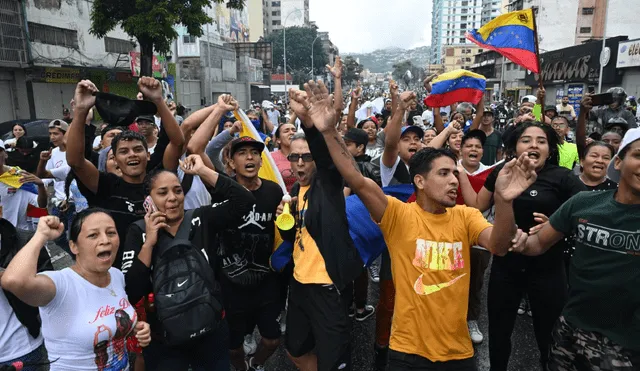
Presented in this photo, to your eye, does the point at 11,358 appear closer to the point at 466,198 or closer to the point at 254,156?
the point at 254,156

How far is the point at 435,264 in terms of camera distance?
8.25 ft

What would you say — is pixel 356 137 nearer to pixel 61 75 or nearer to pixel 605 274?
pixel 605 274

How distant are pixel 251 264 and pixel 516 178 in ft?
6.67

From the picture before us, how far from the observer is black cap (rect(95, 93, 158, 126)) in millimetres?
3214

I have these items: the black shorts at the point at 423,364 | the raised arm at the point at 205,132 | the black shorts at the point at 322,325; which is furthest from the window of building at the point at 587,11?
the black shorts at the point at 423,364

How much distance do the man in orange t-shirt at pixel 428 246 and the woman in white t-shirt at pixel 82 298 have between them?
1338 millimetres

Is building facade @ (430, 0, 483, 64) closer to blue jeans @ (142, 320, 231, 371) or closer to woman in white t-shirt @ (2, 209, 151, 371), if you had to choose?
blue jeans @ (142, 320, 231, 371)

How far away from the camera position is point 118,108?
3291 mm

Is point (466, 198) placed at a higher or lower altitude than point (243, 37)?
lower

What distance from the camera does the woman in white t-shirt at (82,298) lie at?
2.19m

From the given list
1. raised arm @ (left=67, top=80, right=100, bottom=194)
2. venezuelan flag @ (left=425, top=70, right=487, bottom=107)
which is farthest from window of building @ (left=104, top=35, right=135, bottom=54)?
raised arm @ (left=67, top=80, right=100, bottom=194)

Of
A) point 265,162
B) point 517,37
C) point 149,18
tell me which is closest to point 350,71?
point 149,18

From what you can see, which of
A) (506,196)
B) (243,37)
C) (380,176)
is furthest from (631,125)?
(243,37)

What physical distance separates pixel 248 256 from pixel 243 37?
3023 inches
